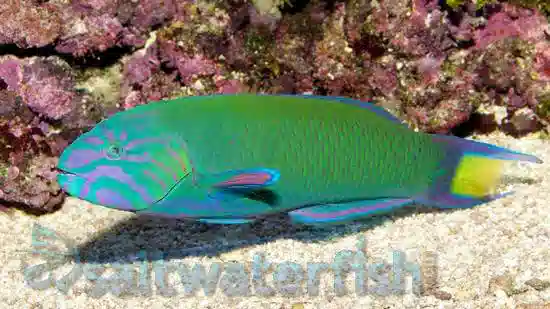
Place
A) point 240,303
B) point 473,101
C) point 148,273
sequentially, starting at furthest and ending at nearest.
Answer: point 473,101 < point 148,273 < point 240,303

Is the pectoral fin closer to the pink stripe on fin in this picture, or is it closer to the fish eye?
the pink stripe on fin

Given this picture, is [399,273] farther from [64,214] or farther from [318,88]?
[64,214]

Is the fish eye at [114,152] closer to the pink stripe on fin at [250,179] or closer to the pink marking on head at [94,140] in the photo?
the pink marking on head at [94,140]

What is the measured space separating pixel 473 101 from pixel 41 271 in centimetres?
370

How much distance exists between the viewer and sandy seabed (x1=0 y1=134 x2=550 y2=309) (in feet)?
11.6

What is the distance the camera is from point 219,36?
4.81 meters

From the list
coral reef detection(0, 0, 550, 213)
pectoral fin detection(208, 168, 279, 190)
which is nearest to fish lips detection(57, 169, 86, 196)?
pectoral fin detection(208, 168, 279, 190)

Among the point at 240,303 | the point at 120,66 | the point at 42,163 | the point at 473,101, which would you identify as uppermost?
the point at 120,66

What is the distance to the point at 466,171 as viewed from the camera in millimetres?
3730

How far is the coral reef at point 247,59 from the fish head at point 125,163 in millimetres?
1930

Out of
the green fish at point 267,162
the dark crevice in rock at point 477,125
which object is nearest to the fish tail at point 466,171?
the green fish at point 267,162

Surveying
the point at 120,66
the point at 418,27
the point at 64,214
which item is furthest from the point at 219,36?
the point at 64,214

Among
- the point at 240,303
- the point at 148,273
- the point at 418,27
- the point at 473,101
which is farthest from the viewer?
the point at 473,101

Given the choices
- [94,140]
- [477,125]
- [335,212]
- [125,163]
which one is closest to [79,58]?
[94,140]
